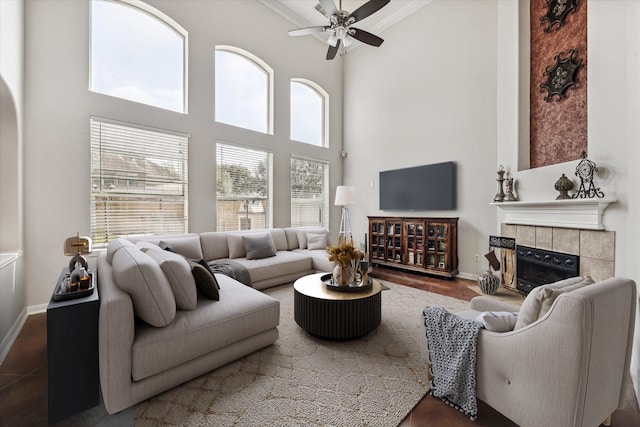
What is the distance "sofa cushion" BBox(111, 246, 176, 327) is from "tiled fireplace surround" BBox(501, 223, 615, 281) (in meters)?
3.81

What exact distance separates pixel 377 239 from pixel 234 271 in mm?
2988

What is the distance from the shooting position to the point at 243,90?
192 inches

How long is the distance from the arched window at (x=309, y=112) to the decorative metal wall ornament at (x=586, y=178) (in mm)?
4512

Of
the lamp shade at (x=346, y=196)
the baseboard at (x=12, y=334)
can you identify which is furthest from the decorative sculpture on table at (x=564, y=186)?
the baseboard at (x=12, y=334)

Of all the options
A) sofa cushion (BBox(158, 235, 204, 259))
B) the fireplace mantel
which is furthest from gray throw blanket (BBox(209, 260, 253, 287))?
the fireplace mantel

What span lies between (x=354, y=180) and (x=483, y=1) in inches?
149

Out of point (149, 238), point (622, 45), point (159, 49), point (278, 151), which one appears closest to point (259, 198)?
point (278, 151)

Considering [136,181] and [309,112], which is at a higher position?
[309,112]

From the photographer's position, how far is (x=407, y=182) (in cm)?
512

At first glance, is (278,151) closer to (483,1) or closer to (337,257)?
(337,257)

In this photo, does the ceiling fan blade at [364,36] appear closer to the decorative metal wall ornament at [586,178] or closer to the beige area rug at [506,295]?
the decorative metal wall ornament at [586,178]

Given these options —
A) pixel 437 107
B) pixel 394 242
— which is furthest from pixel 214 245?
pixel 437 107

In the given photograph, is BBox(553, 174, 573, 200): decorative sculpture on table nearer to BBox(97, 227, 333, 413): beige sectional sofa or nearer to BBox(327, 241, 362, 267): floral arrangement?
BBox(327, 241, 362, 267): floral arrangement

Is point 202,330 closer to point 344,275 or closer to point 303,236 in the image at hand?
point 344,275
